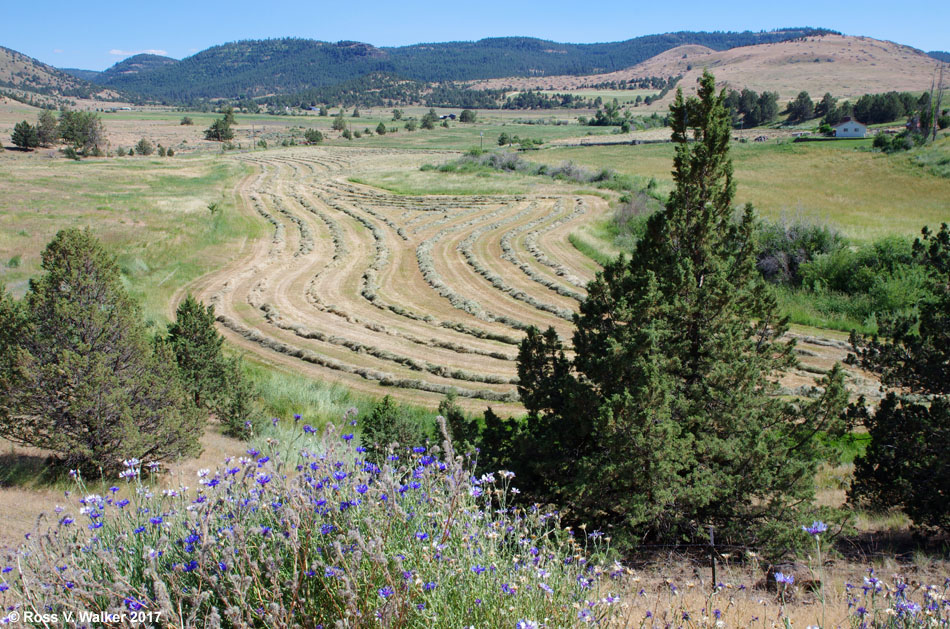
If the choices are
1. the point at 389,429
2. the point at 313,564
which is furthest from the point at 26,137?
the point at 313,564

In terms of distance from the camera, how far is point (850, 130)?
85688 millimetres

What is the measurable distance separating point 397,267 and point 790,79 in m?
185

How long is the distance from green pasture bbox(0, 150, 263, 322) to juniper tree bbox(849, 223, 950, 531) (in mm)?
23443

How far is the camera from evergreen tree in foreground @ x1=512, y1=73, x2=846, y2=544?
748 cm

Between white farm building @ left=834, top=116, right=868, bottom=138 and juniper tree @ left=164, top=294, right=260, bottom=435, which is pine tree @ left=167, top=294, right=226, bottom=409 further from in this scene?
white farm building @ left=834, top=116, right=868, bottom=138

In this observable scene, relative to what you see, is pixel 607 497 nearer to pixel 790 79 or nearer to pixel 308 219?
pixel 308 219

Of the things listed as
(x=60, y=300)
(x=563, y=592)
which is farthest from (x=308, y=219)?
(x=563, y=592)

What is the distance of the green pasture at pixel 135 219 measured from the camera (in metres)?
30.3

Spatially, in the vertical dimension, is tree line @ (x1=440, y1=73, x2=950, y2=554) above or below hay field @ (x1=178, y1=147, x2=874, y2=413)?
above

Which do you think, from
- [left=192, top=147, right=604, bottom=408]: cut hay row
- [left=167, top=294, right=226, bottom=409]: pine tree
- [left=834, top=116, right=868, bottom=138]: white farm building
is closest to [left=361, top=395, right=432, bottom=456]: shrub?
[left=167, top=294, right=226, bottom=409]: pine tree

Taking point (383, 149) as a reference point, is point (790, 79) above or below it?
above

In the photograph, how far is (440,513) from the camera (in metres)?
4.12

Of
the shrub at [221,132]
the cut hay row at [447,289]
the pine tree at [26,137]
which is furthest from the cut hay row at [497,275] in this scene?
the shrub at [221,132]

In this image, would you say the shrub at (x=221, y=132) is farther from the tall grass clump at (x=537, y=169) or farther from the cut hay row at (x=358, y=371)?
the cut hay row at (x=358, y=371)
